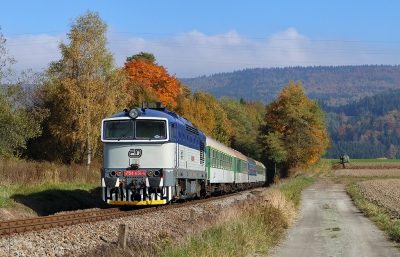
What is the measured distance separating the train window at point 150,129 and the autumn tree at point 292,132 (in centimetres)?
5443

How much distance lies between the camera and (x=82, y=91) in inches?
1607

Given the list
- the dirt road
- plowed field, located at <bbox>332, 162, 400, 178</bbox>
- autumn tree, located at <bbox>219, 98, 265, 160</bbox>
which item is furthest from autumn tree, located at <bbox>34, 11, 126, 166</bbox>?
autumn tree, located at <bbox>219, 98, 265, 160</bbox>

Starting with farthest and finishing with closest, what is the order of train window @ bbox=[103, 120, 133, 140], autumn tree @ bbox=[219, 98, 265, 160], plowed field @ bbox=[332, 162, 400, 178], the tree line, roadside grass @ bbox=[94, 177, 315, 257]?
1. autumn tree @ bbox=[219, 98, 265, 160]
2. plowed field @ bbox=[332, 162, 400, 178]
3. the tree line
4. train window @ bbox=[103, 120, 133, 140]
5. roadside grass @ bbox=[94, 177, 315, 257]

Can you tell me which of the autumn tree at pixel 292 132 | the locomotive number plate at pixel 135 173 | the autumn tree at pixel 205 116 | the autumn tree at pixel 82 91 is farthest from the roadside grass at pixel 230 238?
the autumn tree at pixel 292 132

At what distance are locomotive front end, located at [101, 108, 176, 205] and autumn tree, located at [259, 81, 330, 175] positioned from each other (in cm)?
5448

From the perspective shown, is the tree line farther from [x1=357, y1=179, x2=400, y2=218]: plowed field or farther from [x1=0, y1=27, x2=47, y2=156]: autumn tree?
[x1=357, y1=179, x2=400, y2=218]: plowed field

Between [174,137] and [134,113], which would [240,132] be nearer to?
[174,137]

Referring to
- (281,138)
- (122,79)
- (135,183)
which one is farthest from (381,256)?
(281,138)

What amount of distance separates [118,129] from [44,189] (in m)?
6.29

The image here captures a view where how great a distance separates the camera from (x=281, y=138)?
78.3m

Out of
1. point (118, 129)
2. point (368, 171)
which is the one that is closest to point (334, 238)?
point (118, 129)

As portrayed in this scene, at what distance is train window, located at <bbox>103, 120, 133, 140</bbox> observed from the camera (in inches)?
832

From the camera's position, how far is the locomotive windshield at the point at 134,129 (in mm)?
21000

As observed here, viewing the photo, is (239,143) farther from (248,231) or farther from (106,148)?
(248,231)
